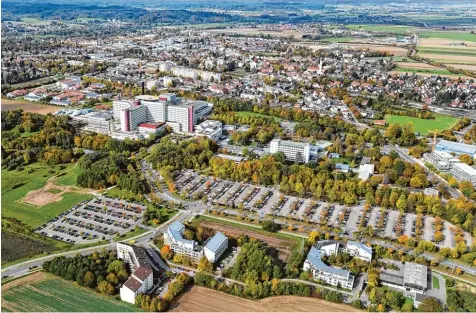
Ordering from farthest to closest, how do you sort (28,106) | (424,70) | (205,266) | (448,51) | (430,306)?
(448,51), (424,70), (28,106), (205,266), (430,306)

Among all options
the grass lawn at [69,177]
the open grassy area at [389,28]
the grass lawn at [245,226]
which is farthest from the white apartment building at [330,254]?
the open grassy area at [389,28]

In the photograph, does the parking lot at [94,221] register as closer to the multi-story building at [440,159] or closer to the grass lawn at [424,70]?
the multi-story building at [440,159]

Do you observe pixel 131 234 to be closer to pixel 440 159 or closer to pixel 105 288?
pixel 105 288

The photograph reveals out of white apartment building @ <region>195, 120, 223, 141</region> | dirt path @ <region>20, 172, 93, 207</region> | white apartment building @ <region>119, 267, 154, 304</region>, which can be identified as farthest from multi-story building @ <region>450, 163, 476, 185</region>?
dirt path @ <region>20, 172, 93, 207</region>

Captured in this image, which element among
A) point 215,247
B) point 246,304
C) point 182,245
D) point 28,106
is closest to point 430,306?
point 246,304

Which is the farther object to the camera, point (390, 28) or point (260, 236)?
point (390, 28)

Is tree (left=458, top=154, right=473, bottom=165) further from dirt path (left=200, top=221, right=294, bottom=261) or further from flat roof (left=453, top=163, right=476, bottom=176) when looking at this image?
dirt path (left=200, top=221, right=294, bottom=261)
